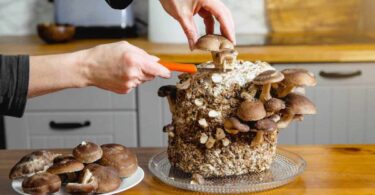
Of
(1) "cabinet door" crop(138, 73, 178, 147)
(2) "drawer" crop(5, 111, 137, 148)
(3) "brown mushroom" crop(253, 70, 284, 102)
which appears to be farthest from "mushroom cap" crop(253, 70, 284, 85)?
(2) "drawer" crop(5, 111, 137, 148)

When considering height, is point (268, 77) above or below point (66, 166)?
above

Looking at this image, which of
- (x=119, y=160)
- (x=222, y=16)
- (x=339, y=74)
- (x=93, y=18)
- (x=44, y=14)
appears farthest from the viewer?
(x=44, y=14)

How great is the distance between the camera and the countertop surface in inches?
92.7

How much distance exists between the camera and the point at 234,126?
Answer: 1.19m

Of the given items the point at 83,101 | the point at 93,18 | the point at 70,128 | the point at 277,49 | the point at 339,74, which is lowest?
the point at 70,128

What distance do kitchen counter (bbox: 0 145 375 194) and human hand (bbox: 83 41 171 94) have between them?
0.23 meters

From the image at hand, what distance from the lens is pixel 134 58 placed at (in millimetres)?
1159

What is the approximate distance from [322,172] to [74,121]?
140 centimetres

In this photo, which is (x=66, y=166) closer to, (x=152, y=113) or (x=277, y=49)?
(x=152, y=113)

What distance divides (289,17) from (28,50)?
1.26 m

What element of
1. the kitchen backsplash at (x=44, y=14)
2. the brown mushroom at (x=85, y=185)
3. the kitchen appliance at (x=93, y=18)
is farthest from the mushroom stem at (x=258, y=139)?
the kitchen backsplash at (x=44, y=14)

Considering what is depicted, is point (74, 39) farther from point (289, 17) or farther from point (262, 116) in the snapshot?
point (262, 116)

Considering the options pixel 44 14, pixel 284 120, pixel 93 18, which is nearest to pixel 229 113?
pixel 284 120

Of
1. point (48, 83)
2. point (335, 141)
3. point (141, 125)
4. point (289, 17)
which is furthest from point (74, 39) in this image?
point (48, 83)
